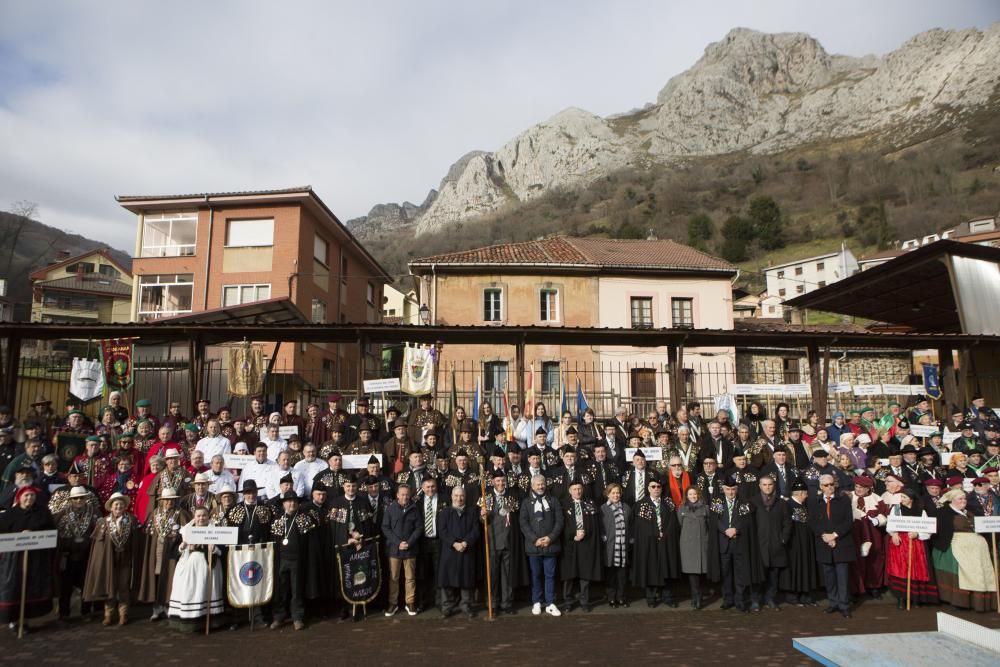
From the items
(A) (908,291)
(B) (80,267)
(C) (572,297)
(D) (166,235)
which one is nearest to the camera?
(A) (908,291)

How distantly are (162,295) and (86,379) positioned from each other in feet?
52.6

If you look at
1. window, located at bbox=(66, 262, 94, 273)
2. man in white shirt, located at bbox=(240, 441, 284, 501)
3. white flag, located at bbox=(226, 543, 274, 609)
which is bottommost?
white flag, located at bbox=(226, 543, 274, 609)

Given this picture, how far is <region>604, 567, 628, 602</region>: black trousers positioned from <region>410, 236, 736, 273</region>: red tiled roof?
783 inches

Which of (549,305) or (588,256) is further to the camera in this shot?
(588,256)

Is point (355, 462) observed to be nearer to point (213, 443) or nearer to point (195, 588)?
point (213, 443)

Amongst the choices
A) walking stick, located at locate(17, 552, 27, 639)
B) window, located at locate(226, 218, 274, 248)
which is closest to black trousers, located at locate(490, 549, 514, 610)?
walking stick, located at locate(17, 552, 27, 639)

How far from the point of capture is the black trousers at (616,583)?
9.03m

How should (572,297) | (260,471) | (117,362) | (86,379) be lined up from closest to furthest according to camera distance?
(260,471), (86,379), (117,362), (572,297)

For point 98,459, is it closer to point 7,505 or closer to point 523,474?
point 7,505

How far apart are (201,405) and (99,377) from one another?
2859 mm

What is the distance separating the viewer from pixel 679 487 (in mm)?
9797

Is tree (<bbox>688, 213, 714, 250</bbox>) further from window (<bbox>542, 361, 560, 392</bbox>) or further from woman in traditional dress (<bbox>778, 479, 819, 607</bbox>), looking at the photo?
woman in traditional dress (<bbox>778, 479, 819, 607</bbox>)

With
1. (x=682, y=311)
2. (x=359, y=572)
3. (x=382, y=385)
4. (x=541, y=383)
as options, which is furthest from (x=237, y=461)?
(x=682, y=311)

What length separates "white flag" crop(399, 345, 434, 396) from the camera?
13.7m
